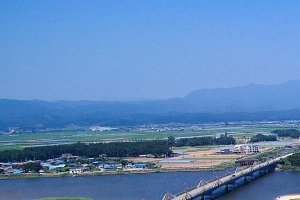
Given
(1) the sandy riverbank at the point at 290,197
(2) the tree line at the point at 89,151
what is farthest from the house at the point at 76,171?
(1) the sandy riverbank at the point at 290,197

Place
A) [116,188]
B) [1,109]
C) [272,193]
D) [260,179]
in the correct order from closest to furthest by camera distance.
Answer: [272,193] < [116,188] < [260,179] < [1,109]

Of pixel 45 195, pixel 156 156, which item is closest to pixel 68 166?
pixel 156 156

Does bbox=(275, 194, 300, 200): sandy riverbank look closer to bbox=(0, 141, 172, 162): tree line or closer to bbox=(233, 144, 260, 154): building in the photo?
bbox=(0, 141, 172, 162): tree line

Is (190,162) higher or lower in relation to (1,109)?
lower

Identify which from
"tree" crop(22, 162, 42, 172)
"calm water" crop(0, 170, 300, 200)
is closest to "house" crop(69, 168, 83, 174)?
"calm water" crop(0, 170, 300, 200)

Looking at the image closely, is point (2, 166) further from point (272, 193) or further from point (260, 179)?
point (272, 193)

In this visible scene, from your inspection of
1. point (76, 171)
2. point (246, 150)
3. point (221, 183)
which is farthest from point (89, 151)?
point (221, 183)

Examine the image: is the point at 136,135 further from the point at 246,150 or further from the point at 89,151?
the point at 246,150
